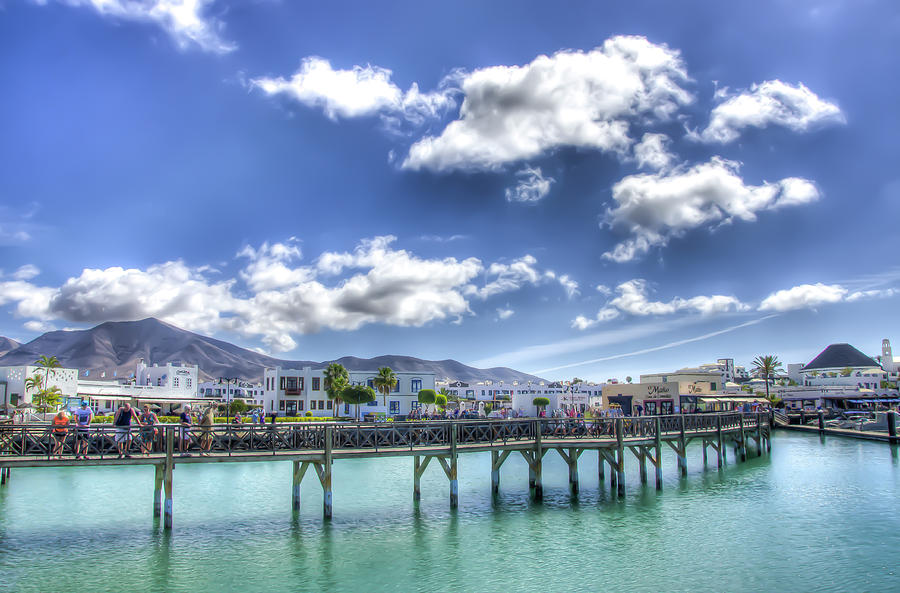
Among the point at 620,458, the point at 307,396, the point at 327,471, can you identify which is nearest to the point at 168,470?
the point at 327,471

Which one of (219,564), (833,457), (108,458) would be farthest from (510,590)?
(833,457)

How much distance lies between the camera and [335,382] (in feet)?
280

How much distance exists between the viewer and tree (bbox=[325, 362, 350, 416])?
8538 centimetres

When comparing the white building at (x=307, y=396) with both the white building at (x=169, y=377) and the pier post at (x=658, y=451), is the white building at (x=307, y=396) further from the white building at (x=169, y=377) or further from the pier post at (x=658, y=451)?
the pier post at (x=658, y=451)

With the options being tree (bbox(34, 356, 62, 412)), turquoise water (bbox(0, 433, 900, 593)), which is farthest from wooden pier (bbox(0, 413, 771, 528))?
tree (bbox(34, 356, 62, 412))

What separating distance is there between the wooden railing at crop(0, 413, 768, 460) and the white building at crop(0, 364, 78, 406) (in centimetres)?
4568

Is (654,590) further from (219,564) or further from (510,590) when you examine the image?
(219,564)

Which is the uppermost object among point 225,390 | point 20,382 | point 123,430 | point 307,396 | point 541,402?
point 20,382

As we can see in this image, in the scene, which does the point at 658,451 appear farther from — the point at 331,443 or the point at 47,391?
the point at 47,391

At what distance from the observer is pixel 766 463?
4678 centimetres

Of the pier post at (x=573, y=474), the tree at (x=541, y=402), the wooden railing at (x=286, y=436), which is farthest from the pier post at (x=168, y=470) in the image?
the tree at (x=541, y=402)

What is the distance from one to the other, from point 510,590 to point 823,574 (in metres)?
9.87

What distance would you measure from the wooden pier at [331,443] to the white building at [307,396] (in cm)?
5270

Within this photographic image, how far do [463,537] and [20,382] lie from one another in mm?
61546
